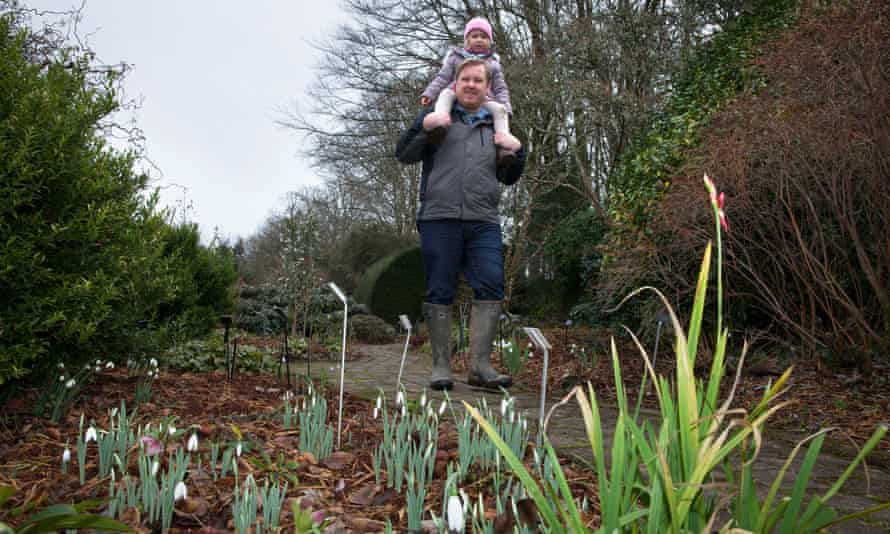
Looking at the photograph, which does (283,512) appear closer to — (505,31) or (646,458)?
(646,458)

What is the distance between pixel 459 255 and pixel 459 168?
52 cm

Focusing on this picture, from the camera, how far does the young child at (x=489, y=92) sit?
367cm

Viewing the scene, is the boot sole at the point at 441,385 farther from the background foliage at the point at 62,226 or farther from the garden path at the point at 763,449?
the background foliage at the point at 62,226

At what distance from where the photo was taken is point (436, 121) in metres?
3.51

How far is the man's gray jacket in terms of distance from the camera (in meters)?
3.68

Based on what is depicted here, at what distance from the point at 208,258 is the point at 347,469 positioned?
833 cm

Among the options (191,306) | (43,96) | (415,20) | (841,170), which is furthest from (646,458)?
(415,20)

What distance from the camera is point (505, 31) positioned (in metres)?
12.8

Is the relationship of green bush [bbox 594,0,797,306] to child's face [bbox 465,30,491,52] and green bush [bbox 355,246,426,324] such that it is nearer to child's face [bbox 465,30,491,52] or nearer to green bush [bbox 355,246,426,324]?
child's face [bbox 465,30,491,52]

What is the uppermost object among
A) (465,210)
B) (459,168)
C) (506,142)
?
(506,142)

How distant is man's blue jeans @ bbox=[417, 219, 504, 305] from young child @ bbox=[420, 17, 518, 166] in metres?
0.44

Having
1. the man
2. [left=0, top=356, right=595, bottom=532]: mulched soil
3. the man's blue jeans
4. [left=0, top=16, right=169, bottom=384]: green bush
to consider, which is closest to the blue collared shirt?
the man

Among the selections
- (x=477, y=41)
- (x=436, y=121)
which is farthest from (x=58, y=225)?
(x=477, y=41)

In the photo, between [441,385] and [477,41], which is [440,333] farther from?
[477,41]
